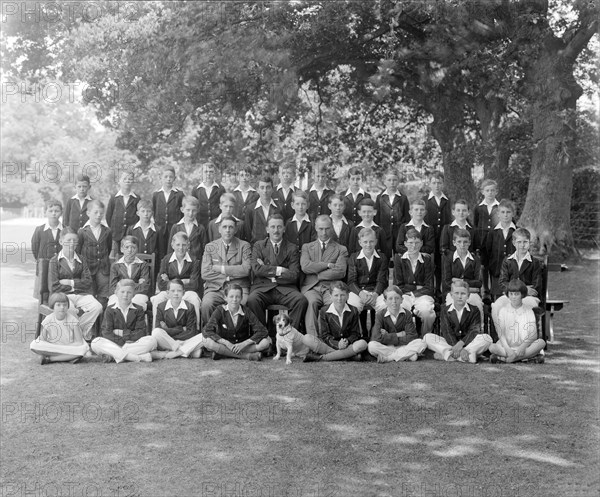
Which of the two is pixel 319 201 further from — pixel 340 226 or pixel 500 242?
pixel 500 242

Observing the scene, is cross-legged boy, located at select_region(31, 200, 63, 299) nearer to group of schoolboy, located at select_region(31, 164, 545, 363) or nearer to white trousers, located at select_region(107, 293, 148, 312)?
group of schoolboy, located at select_region(31, 164, 545, 363)

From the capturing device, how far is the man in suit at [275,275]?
25.7ft

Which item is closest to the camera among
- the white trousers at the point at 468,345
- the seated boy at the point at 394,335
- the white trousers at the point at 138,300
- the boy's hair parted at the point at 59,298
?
the white trousers at the point at 468,345

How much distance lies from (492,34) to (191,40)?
548 cm

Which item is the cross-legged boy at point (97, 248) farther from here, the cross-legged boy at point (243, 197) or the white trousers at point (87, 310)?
the cross-legged boy at point (243, 197)

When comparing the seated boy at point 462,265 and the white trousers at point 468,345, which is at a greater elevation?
the seated boy at point 462,265

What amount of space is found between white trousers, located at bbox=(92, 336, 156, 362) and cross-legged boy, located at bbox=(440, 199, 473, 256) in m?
3.38

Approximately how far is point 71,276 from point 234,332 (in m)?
2.00

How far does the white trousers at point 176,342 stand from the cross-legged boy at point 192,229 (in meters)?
A: 1.20

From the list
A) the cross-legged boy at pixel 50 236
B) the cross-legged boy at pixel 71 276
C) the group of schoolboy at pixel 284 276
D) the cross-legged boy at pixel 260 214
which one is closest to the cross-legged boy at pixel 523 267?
the group of schoolboy at pixel 284 276

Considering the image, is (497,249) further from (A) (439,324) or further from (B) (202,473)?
(B) (202,473)

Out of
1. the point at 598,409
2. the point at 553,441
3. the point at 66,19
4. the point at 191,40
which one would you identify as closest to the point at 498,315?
the point at 598,409

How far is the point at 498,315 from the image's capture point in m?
7.55

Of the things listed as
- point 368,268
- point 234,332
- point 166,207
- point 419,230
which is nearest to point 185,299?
point 234,332
